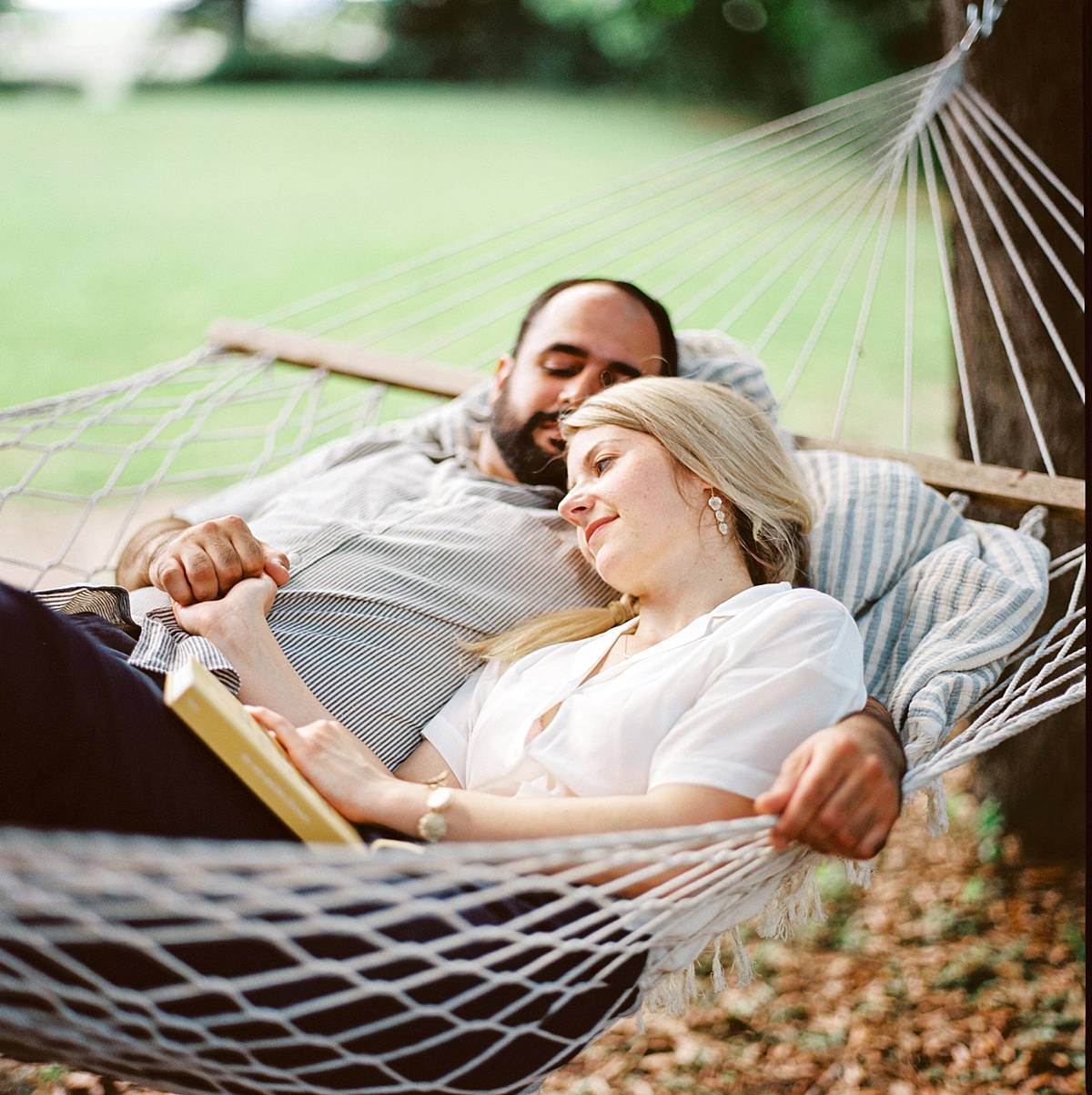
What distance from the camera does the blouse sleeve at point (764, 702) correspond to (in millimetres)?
1055

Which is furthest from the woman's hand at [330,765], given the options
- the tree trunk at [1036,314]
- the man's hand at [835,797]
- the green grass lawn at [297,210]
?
the green grass lawn at [297,210]

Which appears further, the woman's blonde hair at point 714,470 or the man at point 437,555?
the woman's blonde hair at point 714,470

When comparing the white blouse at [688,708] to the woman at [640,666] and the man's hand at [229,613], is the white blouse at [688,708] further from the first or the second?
the man's hand at [229,613]

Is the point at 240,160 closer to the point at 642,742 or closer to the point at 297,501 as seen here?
the point at 297,501

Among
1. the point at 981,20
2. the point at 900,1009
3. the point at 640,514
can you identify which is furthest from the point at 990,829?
the point at 981,20

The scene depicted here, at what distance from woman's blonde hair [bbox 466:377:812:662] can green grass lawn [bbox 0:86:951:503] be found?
2717 millimetres

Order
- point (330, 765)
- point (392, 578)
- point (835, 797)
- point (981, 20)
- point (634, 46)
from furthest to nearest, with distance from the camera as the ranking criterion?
point (634, 46) → point (981, 20) → point (392, 578) → point (330, 765) → point (835, 797)

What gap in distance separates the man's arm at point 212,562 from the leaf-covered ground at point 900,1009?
771 mm

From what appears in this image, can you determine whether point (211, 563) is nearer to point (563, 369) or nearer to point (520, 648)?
point (520, 648)

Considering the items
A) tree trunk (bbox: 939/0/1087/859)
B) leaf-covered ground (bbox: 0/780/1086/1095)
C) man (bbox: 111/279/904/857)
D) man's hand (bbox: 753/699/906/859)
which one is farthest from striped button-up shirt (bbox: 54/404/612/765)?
tree trunk (bbox: 939/0/1087/859)

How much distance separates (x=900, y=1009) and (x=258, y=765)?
1.41 meters

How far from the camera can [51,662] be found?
101cm

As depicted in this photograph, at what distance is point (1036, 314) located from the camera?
2.08 m

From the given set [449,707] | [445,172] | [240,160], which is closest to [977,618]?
[449,707]
